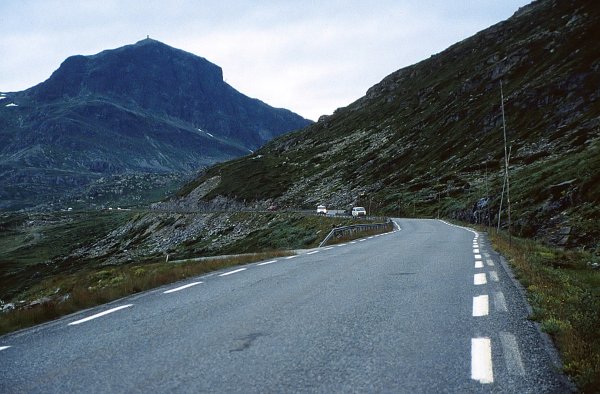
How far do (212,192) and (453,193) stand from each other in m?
75.5

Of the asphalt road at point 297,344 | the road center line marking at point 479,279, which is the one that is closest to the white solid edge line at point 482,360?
the asphalt road at point 297,344

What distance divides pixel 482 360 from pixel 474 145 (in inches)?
3473

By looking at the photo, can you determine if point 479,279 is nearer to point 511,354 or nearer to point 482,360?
point 511,354

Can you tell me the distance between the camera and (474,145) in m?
86.9

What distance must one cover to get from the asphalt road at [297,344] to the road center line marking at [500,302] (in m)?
0.05

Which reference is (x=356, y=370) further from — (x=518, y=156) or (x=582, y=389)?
(x=518, y=156)

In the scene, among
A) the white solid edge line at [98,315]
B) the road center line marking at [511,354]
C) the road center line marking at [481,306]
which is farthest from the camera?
the white solid edge line at [98,315]

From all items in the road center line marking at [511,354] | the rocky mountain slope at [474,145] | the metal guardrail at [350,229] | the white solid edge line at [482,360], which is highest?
the rocky mountain slope at [474,145]

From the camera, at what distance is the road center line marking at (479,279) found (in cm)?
974

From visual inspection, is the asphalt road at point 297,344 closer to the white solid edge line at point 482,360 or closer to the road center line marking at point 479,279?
the white solid edge line at point 482,360

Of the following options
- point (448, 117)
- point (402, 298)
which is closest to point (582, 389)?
point (402, 298)

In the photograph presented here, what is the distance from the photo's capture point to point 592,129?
59.8 meters

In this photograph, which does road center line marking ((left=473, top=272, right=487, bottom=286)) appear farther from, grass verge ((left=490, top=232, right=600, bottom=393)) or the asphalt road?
Result: grass verge ((left=490, top=232, right=600, bottom=393))

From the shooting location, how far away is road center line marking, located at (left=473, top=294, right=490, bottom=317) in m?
6.92
